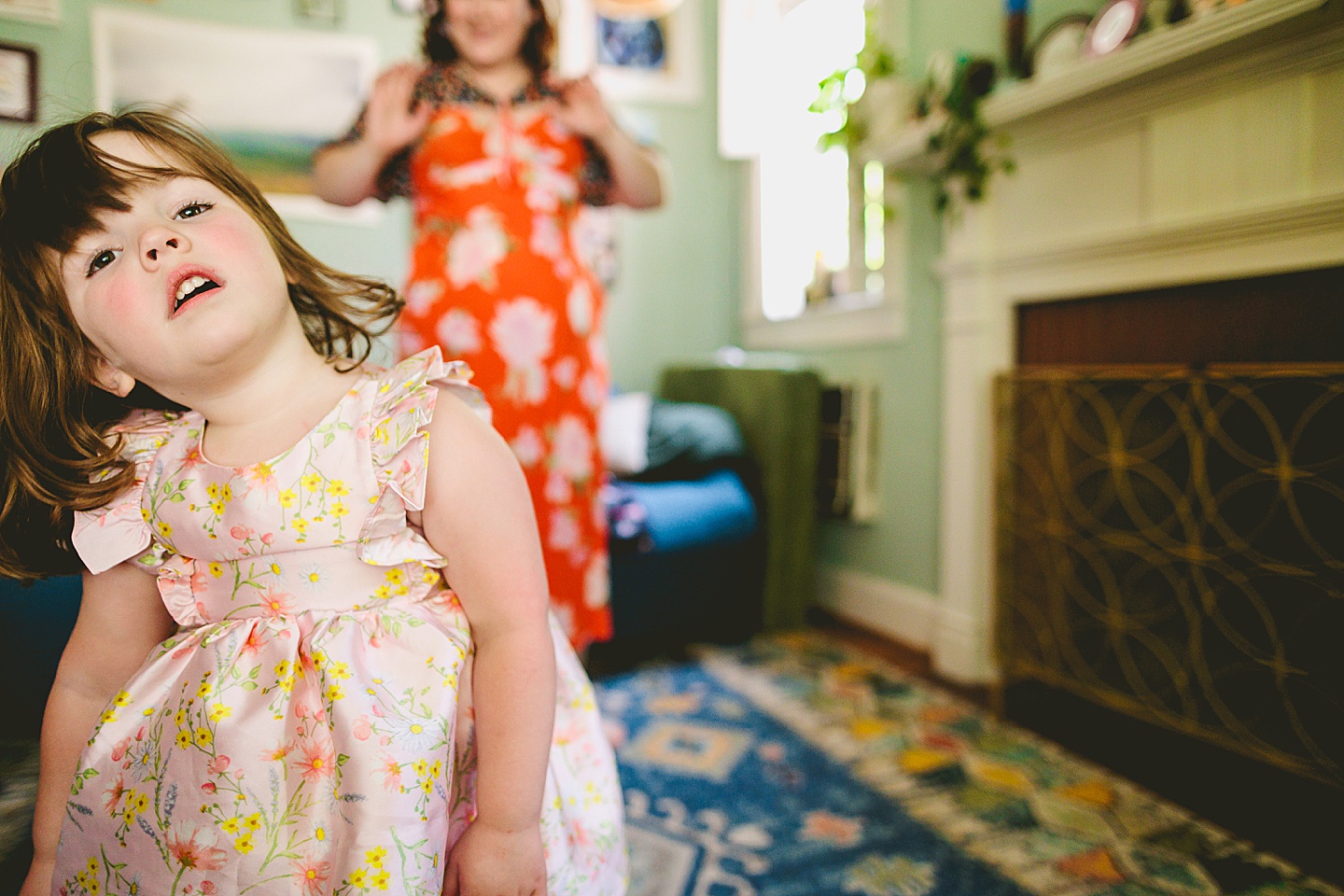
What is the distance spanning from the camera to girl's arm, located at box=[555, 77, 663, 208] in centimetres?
103

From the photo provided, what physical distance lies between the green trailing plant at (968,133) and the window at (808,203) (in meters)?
0.31

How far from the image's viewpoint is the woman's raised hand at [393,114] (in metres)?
0.95

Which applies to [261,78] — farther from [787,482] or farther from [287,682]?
[287,682]

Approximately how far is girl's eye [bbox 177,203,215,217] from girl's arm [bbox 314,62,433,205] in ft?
1.64

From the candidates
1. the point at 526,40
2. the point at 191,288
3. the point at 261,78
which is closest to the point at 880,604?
the point at 526,40

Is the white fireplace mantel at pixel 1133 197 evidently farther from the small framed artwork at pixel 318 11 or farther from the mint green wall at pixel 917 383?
the small framed artwork at pixel 318 11

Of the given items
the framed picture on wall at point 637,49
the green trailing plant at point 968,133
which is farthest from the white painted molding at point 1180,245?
the framed picture on wall at point 637,49

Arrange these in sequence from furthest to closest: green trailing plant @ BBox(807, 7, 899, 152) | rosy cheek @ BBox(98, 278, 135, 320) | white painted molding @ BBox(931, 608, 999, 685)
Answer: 1. green trailing plant @ BBox(807, 7, 899, 152)
2. white painted molding @ BBox(931, 608, 999, 685)
3. rosy cheek @ BBox(98, 278, 135, 320)

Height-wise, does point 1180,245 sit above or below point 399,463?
above

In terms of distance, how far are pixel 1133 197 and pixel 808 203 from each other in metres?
1.39

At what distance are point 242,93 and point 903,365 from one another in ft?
6.34

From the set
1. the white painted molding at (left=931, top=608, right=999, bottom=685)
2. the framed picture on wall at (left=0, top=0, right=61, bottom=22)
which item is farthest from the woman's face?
the white painted molding at (left=931, top=608, right=999, bottom=685)

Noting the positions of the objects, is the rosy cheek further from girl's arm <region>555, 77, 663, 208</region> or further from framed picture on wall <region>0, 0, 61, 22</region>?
girl's arm <region>555, 77, 663, 208</region>

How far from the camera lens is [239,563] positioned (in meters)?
0.53
